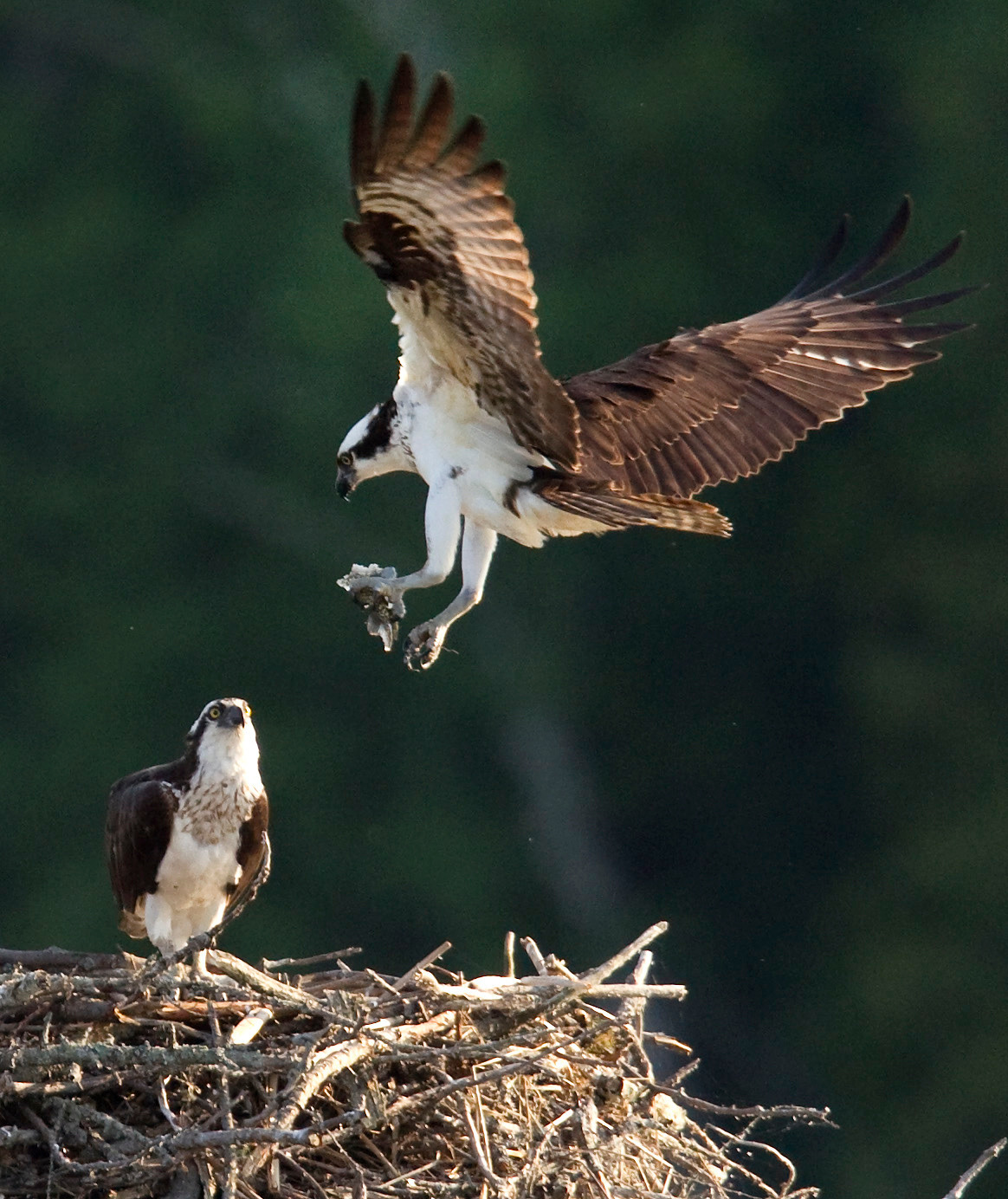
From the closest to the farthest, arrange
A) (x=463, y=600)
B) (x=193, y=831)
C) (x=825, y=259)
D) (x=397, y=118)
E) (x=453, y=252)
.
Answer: (x=397, y=118) → (x=453, y=252) → (x=193, y=831) → (x=463, y=600) → (x=825, y=259)

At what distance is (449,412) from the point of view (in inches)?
231

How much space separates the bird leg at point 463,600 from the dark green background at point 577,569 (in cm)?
733

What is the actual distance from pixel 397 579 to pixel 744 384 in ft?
4.25

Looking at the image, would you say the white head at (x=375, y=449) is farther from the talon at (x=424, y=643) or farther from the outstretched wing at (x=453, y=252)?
the talon at (x=424, y=643)

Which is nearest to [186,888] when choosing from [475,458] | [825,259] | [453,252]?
[475,458]

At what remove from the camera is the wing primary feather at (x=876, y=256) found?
668 centimetres

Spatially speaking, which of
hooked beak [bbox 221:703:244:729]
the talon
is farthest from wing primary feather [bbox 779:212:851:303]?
hooked beak [bbox 221:703:244:729]

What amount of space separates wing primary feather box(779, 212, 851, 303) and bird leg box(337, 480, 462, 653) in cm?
161

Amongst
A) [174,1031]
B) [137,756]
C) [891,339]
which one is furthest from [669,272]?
Result: [174,1031]

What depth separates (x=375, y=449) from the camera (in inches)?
241

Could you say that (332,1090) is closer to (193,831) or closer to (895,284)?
(193,831)

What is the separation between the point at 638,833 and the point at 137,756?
3.01m

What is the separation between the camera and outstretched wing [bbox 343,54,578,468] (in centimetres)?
494

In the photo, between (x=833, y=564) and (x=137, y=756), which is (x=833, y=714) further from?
(x=137, y=756)
